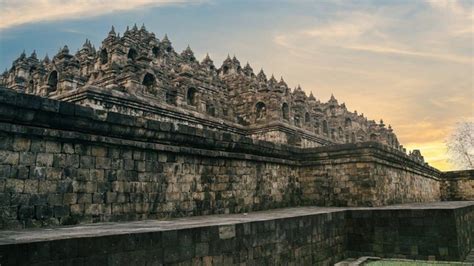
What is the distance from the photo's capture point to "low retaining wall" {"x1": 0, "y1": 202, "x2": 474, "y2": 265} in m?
3.63

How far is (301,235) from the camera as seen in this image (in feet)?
23.4

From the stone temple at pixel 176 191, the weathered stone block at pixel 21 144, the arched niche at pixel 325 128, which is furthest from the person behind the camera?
the arched niche at pixel 325 128

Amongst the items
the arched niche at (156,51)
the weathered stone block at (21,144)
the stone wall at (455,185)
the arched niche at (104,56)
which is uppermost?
the arched niche at (156,51)

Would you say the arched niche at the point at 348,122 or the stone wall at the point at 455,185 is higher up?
the arched niche at the point at 348,122

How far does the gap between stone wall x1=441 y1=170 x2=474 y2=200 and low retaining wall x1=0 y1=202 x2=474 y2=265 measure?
1548 centimetres

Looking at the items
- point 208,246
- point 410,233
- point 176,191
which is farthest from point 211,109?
point 208,246

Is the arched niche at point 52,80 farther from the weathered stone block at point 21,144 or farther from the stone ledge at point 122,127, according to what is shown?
the weathered stone block at point 21,144

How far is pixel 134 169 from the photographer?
7129mm

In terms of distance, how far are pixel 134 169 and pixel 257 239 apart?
2.81m

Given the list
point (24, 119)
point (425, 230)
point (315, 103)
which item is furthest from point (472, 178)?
point (24, 119)

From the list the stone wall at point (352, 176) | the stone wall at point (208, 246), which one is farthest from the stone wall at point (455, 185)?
the stone wall at point (208, 246)

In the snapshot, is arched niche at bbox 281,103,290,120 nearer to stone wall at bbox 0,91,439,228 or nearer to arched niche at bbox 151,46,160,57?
stone wall at bbox 0,91,439,228

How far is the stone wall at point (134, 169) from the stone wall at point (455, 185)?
1518cm

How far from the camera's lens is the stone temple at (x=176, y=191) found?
15.8 ft
